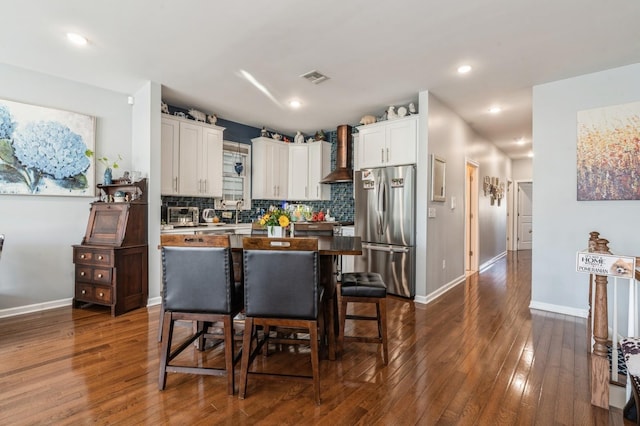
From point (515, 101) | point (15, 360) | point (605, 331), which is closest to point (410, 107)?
point (515, 101)

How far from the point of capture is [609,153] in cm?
325

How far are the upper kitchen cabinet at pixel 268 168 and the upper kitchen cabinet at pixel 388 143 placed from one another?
1.76 m

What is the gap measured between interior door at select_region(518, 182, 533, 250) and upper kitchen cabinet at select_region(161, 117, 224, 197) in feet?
27.8

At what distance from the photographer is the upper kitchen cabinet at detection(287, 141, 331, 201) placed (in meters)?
6.01

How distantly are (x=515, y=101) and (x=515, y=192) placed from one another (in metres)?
5.62

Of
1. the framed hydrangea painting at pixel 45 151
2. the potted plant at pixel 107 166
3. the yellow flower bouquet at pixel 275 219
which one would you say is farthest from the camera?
the potted plant at pixel 107 166

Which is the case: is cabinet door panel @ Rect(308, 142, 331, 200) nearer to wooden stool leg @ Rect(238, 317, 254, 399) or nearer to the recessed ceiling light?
the recessed ceiling light

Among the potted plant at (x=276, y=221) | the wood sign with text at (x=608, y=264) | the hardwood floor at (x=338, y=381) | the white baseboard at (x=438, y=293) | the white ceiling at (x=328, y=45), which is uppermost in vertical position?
the white ceiling at (x=328, y=45)

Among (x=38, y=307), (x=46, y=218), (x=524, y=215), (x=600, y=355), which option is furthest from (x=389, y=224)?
(x=524, y=215)

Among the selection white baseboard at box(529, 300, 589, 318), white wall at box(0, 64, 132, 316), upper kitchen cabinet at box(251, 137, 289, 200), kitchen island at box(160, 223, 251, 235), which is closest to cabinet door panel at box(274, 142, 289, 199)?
upper kitchen cabinet at box(251, 137, 289, 200)

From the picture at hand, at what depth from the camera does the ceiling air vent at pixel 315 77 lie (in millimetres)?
3469

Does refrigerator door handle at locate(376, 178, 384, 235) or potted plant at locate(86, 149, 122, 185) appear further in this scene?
refrigerator door handle at locate(376, 178, 384, 235)

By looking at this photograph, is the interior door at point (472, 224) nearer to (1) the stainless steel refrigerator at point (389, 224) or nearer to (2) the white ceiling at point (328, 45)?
(2) the white ceiling at point (328, 45)

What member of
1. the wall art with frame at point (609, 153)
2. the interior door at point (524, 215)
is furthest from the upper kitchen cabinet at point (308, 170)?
the interior door at point (524, 215)
